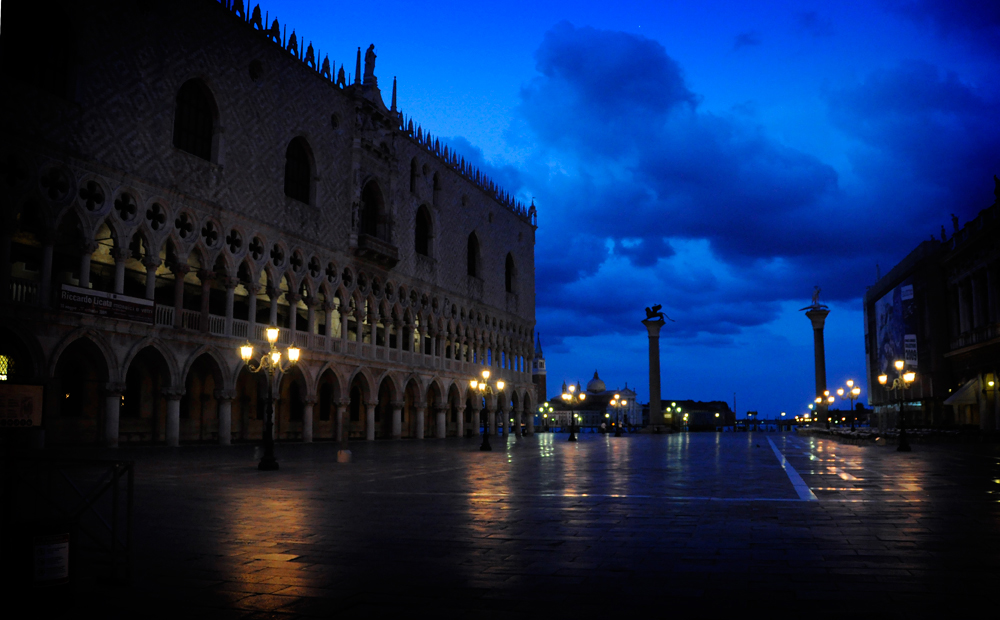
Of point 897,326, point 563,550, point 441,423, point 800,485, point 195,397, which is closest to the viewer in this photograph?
point 563,550

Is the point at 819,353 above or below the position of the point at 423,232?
below

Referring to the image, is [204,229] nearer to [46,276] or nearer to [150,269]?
[150,269]

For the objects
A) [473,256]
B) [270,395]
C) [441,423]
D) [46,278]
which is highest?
[473,256]

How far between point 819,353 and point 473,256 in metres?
30.3

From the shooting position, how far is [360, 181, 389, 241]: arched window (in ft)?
139

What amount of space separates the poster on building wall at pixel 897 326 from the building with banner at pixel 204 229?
32885 millimetres

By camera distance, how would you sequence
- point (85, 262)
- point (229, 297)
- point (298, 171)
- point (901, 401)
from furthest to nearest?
point (298, 171) < point (229, 297) < point (901, 401) < point (85, 262)

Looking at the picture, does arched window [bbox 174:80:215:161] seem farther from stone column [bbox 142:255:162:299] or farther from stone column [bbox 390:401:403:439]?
stone column [bbox 390:401:403:439]

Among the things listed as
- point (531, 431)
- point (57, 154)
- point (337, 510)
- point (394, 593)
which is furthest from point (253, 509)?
point (531, 431)

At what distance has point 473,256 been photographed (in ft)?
181

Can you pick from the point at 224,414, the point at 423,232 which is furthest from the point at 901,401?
the point at 423,232

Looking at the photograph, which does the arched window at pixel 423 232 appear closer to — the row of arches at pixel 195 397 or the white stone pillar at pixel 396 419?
the row of arches at pixel 195 397

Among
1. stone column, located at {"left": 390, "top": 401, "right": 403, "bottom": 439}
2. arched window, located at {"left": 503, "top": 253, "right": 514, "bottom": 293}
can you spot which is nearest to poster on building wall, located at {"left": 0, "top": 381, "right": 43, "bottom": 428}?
stone column, located at {"left": 390, "top": 401, "right": 403, "bottom": 439}

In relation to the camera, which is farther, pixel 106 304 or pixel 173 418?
pixel 173 418
